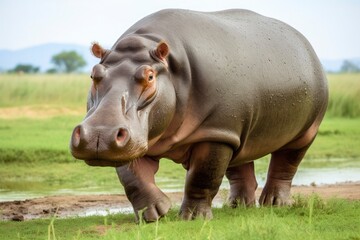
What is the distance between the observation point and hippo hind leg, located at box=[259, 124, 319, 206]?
8.43 metres

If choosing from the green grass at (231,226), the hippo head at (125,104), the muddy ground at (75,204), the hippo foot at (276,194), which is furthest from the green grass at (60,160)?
the hippo head at (125,104)

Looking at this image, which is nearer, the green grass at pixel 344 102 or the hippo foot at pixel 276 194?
the hippo foot at pixel 276 194

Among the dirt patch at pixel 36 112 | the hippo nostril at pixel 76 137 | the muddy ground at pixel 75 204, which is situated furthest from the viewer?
the dirt patch at pixel 36 112

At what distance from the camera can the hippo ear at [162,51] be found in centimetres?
647

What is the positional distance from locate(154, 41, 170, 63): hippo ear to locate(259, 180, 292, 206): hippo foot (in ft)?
7.56

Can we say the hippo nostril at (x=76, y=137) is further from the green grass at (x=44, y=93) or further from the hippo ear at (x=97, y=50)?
the green grass at (x=44, y=93)

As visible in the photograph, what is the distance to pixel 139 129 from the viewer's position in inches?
239

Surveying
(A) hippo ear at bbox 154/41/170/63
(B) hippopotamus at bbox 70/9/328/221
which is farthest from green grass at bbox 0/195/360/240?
(A) hippo ear at bbox 154/41/170/63

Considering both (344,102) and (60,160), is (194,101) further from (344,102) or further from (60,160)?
(344,102)

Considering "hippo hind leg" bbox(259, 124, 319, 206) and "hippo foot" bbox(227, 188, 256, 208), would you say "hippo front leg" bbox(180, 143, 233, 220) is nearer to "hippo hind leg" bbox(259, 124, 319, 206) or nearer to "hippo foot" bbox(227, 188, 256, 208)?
"hippo foot" bbox(227, 188, 256, 208)

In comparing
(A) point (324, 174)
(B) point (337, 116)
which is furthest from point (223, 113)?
(B) point (337, 116)

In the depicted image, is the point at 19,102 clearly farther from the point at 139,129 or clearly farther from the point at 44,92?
the point at 139,129

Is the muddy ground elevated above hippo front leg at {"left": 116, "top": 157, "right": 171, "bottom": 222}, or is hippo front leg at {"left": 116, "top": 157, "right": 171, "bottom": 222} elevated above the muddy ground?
hippo front leg at {"left": 116, "top": 157, "right": 171, "bottom": 222}

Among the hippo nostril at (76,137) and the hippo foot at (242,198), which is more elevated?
the hippo nostril at (76,137)
